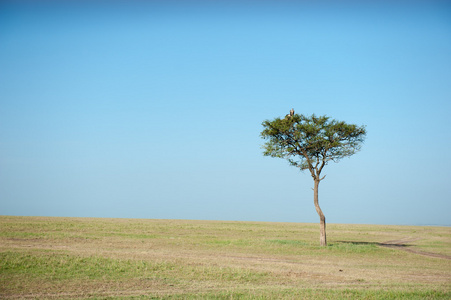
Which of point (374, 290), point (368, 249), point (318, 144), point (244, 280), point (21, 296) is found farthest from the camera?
point (318, 144)

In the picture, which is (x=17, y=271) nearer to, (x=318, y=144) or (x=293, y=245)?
(x=293, y=245)

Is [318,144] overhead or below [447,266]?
overhead

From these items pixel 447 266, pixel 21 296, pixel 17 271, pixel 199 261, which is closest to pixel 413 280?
pixel 447 266

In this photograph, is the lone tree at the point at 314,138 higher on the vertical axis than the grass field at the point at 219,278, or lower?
higher

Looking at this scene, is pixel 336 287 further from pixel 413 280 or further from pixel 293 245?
pixel 293 245

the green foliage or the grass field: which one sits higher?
the green foliage

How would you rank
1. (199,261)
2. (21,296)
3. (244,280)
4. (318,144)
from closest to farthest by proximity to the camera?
1. (21,296)
2. (244,280)
3. (199,261)
4. (318,144)

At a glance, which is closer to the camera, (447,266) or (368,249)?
(447,266)

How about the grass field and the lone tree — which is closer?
the grass field

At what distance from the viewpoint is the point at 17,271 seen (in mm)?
18422

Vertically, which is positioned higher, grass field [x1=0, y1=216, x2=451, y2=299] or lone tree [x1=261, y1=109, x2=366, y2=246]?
lone tree [x1=261, y1=109, x2=366, y2=246]

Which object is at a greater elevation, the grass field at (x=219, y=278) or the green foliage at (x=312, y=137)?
the green foliage at (x=312, y=137)

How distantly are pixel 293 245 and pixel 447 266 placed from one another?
13.6 meters

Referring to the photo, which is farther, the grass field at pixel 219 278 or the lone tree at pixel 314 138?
the lone tree at pixel 314 138
